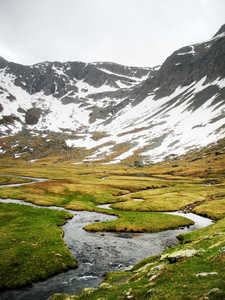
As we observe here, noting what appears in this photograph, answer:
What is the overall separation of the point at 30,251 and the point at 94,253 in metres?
8.54

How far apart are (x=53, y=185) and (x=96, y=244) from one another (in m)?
52.6

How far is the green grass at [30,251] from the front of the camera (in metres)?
21.0

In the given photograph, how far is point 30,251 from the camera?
2520cm

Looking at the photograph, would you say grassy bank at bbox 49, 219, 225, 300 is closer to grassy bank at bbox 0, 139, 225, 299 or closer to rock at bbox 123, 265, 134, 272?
grassy bank at bbox 0, 139, 225, 299

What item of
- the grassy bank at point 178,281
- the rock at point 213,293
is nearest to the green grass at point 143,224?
the grassy bank at point 178,281

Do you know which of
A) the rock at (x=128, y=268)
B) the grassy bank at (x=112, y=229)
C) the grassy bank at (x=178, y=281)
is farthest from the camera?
the rock at (x=128, y=268)

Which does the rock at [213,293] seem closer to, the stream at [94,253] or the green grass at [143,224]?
the stream at [94,253]

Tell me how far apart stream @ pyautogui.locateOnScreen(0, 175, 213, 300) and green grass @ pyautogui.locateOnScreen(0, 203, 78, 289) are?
0.99 meters

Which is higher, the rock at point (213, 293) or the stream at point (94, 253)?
the rock at point (213, 293)

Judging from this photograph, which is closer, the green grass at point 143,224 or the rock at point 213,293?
the rock at point 213,293

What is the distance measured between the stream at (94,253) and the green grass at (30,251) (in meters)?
0.99

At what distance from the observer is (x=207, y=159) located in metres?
130

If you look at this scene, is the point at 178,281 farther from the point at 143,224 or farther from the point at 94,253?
the point at 143,224

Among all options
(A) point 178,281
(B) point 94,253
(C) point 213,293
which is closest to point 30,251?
(B) point 94,253
